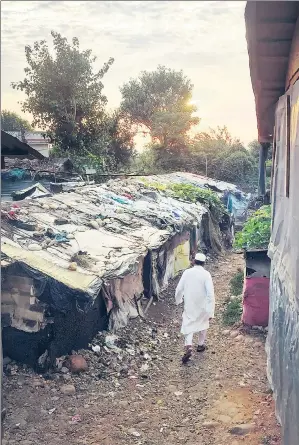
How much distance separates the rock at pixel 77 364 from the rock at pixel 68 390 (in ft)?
1.01

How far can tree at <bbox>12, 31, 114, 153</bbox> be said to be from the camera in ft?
58.3

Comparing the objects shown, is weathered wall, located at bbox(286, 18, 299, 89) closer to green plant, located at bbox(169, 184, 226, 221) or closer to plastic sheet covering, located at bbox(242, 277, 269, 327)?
plastic sheet covering, located at bbox(242, 277, 269, 327)

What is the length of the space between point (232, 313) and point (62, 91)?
13498 mm

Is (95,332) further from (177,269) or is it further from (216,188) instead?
(216,188)

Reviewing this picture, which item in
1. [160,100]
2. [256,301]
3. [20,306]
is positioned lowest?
[256,301]

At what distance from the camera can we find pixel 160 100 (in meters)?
21.6

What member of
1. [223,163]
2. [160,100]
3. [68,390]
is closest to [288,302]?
[68,390]

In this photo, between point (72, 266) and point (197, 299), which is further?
point (197, 299)

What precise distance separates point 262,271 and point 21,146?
4.06 metres

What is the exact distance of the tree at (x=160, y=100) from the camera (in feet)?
69.3

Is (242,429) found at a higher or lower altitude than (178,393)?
higher

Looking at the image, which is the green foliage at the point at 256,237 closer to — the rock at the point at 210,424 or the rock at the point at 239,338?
the rock at the point at 239,338

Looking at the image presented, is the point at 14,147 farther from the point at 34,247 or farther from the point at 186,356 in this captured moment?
the point at 186,356

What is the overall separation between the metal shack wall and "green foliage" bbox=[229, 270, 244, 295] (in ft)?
15.3
